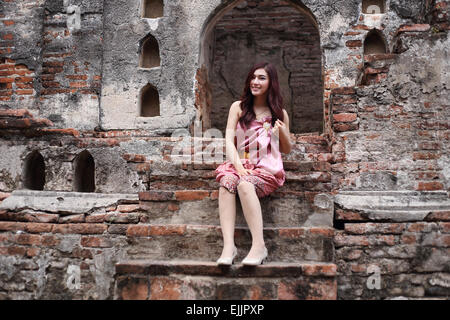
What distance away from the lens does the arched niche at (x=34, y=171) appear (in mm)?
4207

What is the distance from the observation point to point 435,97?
12.0 ft

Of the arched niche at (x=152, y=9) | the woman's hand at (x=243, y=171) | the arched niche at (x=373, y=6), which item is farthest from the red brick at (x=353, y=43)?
the woman's hand at (x=243, y=171)

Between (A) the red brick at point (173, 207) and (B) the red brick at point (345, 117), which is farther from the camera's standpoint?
(B) the red brick at point (345, 117)

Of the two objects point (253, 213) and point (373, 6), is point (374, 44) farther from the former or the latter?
point (253, 213)

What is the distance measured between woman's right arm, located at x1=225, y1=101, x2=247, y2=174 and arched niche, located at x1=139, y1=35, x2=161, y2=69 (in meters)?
2.87

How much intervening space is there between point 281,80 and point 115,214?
606cm

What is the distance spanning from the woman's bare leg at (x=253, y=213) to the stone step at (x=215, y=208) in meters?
0.22

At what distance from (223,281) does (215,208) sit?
1.85 ft

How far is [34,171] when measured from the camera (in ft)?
14.6

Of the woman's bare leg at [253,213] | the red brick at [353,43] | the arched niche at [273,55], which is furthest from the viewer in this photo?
the arched niche at [273,55]

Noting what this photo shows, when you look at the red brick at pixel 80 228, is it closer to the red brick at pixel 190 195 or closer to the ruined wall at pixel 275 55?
the red brick at pixel 190 195

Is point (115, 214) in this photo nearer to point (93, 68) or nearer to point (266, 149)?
point (266, 149)

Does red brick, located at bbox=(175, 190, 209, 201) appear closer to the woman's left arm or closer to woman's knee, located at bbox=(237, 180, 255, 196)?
woman's knee, located at bbox=(237, 180, 255, 196)

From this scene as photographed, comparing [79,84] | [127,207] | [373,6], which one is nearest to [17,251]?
[127,207]
